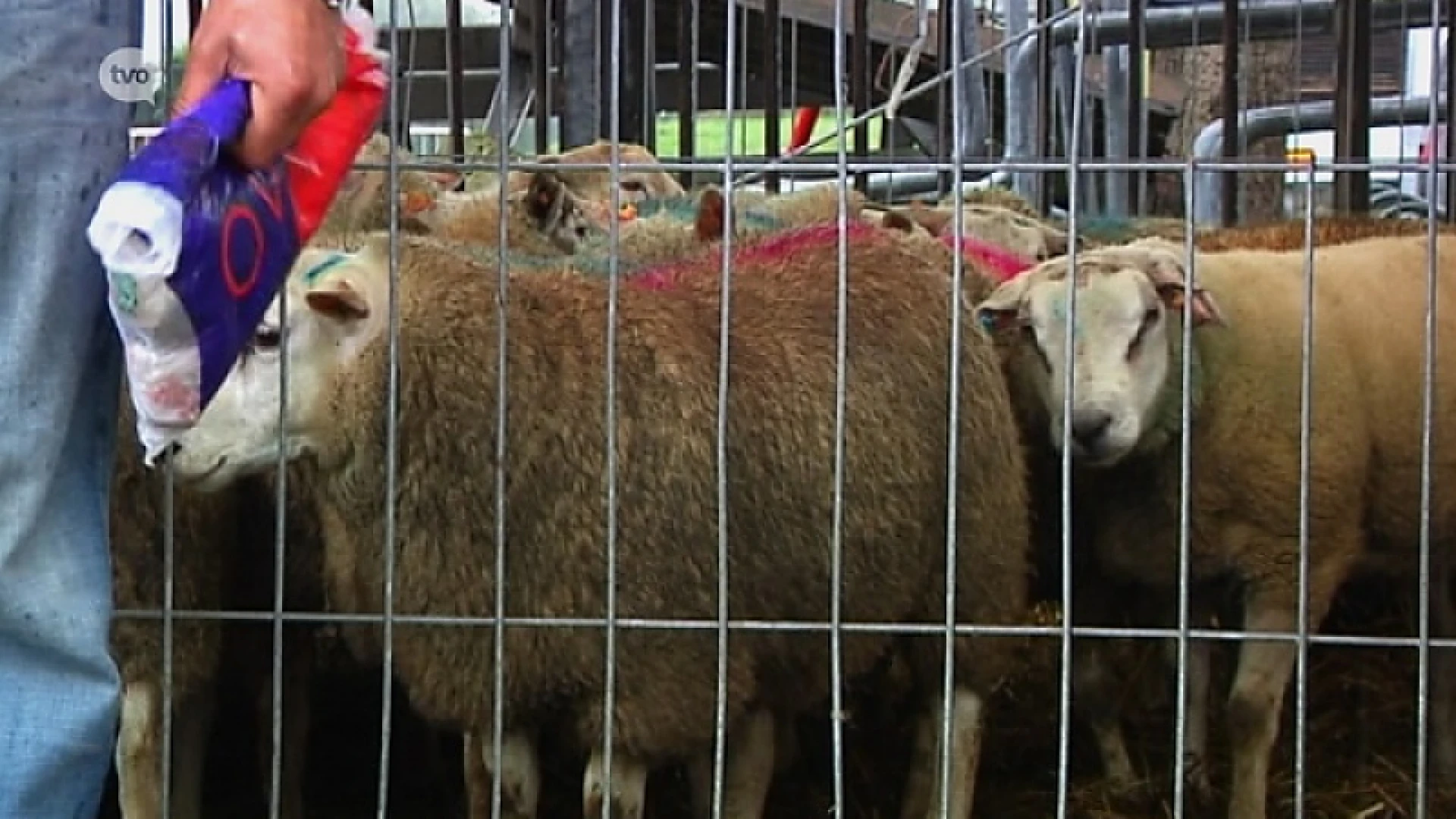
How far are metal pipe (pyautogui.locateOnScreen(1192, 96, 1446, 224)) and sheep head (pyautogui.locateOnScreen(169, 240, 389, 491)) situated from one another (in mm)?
4367

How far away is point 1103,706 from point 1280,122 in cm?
396

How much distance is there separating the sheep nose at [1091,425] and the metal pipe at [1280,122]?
3.59 m

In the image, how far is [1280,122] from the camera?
761cm

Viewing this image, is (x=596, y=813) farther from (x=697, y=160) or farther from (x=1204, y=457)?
(x=1204, y=457)

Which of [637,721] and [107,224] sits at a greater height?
[107,224]

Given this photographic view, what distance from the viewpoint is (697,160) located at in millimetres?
3568

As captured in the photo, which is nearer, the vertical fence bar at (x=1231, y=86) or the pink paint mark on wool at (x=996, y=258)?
the pink paint mark on wool at (x=996, y=258)

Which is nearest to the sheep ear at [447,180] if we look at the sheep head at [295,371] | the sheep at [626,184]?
the sheep at [626,184]

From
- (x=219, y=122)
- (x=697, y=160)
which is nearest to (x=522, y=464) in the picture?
(x=697, y=160)

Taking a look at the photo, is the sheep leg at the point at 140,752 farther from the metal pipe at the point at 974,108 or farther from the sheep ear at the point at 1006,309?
the metal pipe at the point at 974,108

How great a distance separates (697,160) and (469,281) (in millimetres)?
444

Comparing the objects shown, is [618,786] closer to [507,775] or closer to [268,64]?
[507,775]

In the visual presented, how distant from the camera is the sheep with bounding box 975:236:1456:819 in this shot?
3.80 meters

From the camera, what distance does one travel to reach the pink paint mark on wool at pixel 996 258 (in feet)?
15.0
